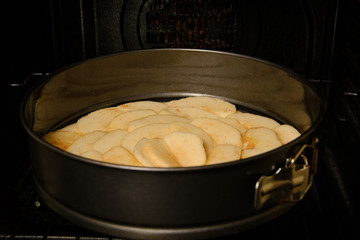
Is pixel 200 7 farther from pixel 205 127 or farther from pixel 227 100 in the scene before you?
pixel 205 127

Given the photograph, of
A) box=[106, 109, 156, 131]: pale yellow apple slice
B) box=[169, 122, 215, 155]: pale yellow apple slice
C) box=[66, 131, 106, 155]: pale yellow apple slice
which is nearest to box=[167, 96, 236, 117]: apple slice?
box=[106, 109, 156, 131]: pale yellow apple slice

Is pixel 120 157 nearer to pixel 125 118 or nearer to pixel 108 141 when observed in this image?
pixel 108 141

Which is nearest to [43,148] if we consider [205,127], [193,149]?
[193,149]

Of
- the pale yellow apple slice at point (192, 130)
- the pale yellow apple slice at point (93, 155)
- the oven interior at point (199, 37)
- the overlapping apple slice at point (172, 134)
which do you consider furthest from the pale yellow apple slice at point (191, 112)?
the pale yellow apple slice at point (93, 155)

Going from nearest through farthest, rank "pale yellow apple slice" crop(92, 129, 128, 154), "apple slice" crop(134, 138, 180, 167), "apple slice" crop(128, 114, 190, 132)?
"apple slice" crop(134, 138, 180, 167) → "pale yellow apple slice" crop(92, 129, 128, 154) → "apple slice" crop(128, 114, 190, 132)

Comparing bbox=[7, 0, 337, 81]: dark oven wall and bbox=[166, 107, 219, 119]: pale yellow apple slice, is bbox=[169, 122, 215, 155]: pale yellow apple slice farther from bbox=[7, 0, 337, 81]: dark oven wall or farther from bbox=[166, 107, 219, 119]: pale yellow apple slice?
bbox=[7, 0, 337, 81]: dark oven wall

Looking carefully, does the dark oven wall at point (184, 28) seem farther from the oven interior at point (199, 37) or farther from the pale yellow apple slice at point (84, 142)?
the pale yellow apple slice at point (84, 142)
